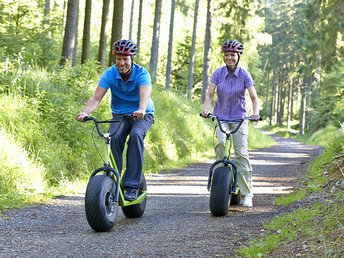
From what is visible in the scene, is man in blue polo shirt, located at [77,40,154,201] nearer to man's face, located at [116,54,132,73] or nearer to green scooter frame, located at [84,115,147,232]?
man's face, located at [116,54,132,73]

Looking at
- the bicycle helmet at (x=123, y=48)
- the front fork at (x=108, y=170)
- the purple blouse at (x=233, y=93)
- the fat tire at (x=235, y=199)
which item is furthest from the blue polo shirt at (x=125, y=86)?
the fat tire at (x=235, y=199)

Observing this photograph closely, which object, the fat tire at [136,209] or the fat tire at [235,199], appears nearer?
the fat tire at [136,209]

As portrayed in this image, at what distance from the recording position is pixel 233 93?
23.1 ft

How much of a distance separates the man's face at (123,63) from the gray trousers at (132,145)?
0.63m

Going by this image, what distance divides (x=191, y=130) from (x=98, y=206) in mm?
13376

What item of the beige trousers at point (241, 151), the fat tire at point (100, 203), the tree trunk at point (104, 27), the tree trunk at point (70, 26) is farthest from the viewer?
the tree trunk at point (104, 27)

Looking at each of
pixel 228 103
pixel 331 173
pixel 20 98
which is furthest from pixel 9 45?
pixel 331 173

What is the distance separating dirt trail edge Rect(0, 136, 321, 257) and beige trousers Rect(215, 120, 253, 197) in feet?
1.29

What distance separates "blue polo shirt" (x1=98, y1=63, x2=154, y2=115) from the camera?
19.6 ft

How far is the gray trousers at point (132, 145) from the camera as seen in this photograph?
231 inches

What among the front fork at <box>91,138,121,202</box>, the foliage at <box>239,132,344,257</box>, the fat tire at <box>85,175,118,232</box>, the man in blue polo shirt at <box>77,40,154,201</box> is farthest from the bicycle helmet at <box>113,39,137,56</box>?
the foliage at <box>239,132,344,257</box>

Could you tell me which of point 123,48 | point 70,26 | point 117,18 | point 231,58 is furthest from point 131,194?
point 117,18

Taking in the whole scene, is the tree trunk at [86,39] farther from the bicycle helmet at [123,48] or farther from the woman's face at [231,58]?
the bicycle helmet at [123,48]

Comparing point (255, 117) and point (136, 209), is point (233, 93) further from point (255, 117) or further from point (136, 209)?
point (136, 209)
